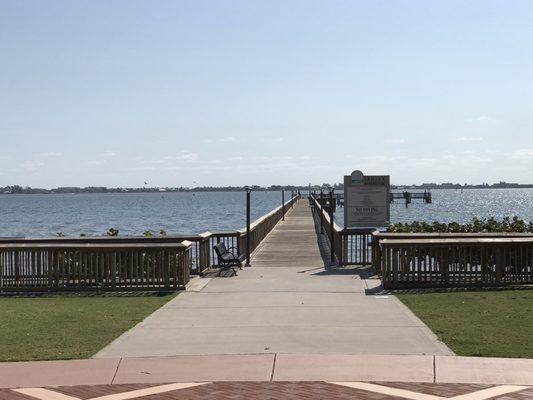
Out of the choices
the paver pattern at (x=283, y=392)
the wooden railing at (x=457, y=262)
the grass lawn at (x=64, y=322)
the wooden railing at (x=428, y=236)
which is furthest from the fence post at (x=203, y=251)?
the paver pattern at (x=283, y=392)

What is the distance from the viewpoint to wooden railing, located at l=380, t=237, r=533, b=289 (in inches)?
612

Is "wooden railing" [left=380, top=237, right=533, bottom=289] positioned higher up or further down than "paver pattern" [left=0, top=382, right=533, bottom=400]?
higher up

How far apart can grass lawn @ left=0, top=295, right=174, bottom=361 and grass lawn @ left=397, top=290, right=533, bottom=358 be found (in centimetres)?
454

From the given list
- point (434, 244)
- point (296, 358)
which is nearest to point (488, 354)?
point (296, 358)

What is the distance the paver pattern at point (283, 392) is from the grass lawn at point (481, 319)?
1614 mm

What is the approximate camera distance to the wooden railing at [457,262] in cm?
1554

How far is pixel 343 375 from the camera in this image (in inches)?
325

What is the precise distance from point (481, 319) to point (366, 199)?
29.9 ft

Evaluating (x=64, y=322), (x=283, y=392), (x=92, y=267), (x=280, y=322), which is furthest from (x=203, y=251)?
(x=283, y=392)

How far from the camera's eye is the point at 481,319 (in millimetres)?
11617

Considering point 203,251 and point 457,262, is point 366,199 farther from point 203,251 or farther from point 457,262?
point 457,262

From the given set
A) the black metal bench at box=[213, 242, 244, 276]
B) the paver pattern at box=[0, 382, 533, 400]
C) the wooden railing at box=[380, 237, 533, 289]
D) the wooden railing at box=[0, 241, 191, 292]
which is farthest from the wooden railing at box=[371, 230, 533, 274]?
the paver pattern at box=[0, 382, 533, 400]

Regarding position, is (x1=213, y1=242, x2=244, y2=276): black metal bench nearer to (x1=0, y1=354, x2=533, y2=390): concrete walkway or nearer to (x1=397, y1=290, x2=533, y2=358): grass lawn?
(x1=397, y1=290, x2=533, y2=358): grass lawn

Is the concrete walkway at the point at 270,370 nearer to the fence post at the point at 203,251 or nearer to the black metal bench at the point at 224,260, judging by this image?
the black metal bench at the point at 224,260
